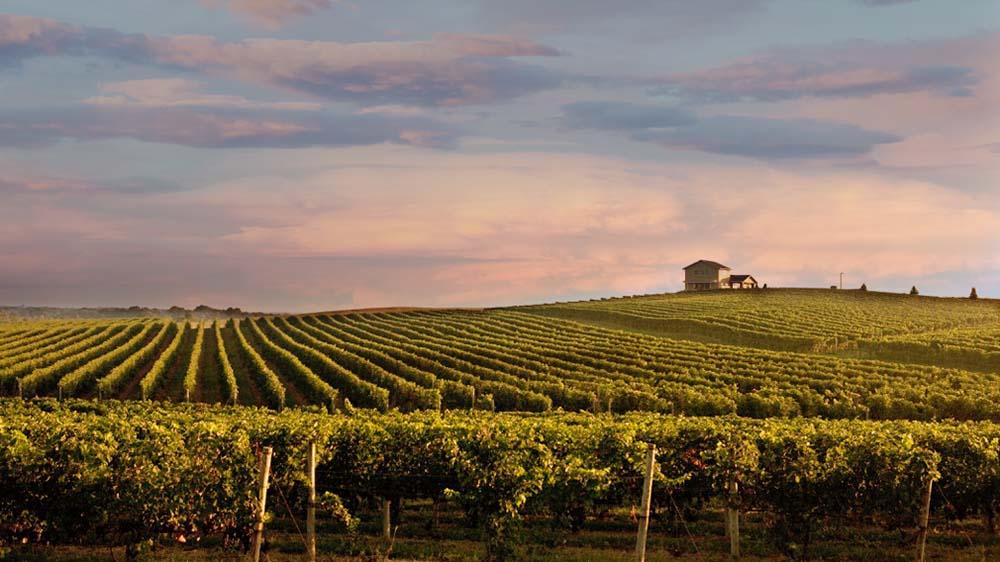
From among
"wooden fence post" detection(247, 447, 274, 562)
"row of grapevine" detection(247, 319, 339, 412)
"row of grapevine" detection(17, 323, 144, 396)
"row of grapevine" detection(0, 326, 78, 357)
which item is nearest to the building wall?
"row of grapevine" detection(247, 319, 339, 412)

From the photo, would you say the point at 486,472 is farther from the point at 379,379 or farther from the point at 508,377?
the point at 379,379

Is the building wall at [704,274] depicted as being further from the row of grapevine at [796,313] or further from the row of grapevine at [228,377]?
the row of grapevine at [228,377]

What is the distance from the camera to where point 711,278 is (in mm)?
143875

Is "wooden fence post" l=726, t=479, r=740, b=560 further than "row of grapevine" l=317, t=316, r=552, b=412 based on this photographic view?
No

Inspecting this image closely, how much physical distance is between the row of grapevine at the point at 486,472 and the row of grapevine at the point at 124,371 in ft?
101

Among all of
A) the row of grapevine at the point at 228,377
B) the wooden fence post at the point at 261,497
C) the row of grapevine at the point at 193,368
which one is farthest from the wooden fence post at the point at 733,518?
the row of grapevine at the point at 193,368

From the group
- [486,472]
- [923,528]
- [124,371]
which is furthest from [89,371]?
[923,528]

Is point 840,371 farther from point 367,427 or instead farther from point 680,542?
point 367,427

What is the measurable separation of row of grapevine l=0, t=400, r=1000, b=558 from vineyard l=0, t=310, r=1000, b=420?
14799mm

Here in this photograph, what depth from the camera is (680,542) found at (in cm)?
1741

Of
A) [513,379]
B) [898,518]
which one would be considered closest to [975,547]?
[898,518]

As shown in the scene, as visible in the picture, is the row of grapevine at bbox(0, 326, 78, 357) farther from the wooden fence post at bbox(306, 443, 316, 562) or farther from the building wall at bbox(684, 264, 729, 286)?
the building wall at bbox(684, 264, 729, 286)

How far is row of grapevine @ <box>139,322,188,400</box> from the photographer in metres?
46.3

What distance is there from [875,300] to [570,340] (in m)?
70.1
